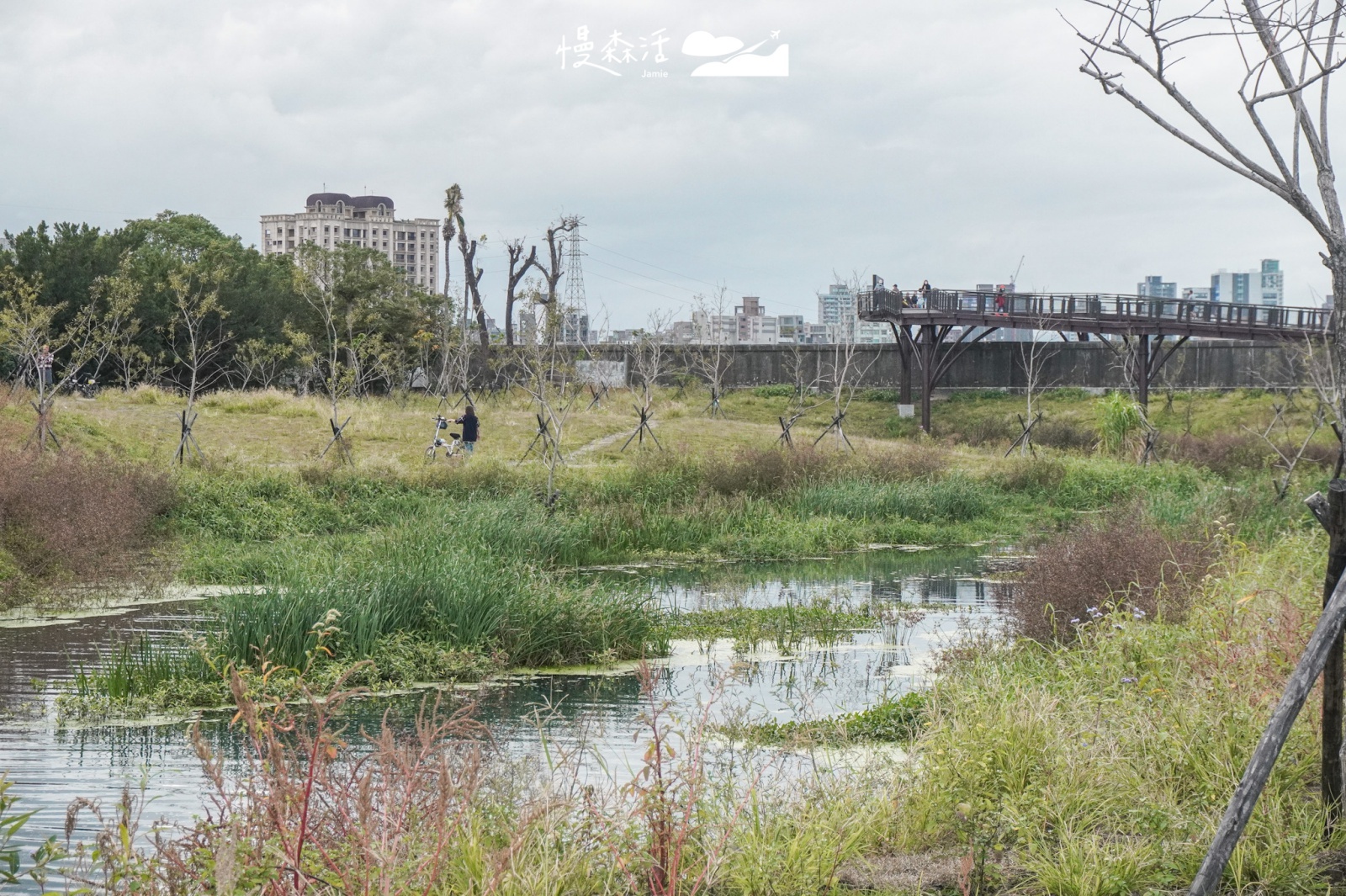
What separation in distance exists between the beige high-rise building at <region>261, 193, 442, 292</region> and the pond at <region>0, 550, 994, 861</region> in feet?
399

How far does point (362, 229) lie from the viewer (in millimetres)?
143125

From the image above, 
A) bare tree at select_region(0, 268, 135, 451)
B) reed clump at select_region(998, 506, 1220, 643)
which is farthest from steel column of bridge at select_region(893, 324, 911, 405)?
reed clump at select_region(998, 506, 1220, 643)

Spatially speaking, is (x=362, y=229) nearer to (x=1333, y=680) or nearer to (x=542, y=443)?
(x=542, y=443)

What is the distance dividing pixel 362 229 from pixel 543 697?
141338mm

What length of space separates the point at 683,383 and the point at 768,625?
34.3 m

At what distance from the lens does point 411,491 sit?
20234 mm

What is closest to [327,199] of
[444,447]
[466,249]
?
[466,249]

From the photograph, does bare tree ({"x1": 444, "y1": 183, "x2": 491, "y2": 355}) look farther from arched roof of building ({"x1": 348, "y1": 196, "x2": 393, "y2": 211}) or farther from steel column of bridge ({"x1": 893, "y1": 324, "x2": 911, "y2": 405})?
arched roof of building ({"x1": 348, "y1": 196, "x2": 393, "y2": 211})

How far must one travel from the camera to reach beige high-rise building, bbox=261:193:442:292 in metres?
139

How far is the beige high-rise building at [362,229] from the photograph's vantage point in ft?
457

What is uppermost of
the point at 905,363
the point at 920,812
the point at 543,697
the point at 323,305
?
the point at 323,305

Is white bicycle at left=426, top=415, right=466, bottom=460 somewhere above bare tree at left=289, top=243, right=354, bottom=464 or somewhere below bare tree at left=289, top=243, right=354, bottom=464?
below

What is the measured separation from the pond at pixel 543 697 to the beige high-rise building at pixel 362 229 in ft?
399

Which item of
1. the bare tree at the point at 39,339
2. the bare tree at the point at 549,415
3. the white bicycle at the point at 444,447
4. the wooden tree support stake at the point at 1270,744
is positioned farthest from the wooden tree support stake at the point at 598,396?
the wooden tree support stake at the point at 1270,744
